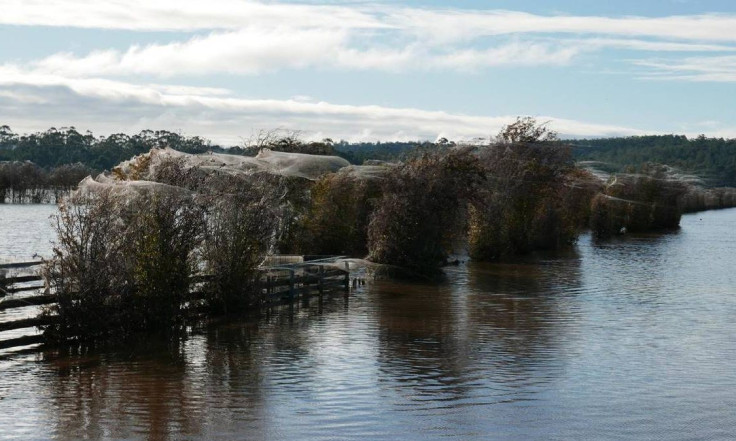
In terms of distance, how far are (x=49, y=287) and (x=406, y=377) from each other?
22.8 ft

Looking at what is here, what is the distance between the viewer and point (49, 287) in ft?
57.7

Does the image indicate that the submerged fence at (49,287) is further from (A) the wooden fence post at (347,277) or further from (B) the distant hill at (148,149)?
(B) the distant hill at (148,149)

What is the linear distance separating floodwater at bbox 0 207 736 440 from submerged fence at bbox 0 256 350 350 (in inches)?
28.3

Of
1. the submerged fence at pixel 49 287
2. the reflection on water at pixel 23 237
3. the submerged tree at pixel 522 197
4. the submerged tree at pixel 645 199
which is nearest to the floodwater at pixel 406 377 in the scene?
the submerged fence at pixel 49 287

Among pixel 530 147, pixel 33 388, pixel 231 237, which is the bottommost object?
pixel 33 388

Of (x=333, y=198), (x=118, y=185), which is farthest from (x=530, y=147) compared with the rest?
(x=118, y=185)

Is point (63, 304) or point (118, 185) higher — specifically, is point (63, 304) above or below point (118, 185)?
below

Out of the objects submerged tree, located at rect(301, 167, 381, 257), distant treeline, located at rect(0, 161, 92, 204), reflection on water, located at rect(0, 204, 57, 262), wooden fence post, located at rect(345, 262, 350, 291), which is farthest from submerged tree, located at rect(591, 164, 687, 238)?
distant treeline, located at rect(0, 161, 92, 204)

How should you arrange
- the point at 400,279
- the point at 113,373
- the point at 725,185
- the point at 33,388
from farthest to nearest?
1. the point at 725,185
2. the point at 400,279
3. the point at 113,373
4. the point at 33,388

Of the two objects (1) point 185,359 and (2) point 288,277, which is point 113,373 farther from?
(2) point 288,277

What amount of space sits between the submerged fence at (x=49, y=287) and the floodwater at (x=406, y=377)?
2.36 feet

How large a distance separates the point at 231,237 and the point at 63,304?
17.2ft

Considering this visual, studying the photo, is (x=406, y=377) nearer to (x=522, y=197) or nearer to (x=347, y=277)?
(x=347, y=277)

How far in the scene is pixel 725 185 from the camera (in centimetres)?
18550
